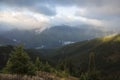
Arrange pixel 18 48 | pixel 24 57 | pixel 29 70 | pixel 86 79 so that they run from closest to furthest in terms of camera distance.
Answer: pixel 29 70 < pixel 24 57 < pixel 18 48 < pixel 86 79

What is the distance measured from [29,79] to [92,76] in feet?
156

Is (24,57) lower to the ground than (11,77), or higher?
higher

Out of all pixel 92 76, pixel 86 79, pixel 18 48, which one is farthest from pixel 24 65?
pixel 92 76

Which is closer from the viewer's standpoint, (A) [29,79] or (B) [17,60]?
(A) [29,79]

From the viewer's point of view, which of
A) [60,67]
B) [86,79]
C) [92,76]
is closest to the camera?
[86,79]

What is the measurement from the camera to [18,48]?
38406 mm

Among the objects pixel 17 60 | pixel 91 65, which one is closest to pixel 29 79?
pixel 17 60

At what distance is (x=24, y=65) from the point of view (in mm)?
34375

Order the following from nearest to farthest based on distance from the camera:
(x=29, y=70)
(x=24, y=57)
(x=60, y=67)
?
(x=29, y=70), (x=24, y=57), (x=60, y=67)

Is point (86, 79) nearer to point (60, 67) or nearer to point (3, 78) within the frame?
point (3, 78)

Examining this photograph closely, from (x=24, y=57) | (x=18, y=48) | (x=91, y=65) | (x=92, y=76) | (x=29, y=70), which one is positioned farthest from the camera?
(x=91, y=65)

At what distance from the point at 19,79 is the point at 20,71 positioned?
8561 millimetres

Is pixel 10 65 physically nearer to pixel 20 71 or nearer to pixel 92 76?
pixel 20 71

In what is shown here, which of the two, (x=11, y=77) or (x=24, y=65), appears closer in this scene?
(x=11, y=77)
